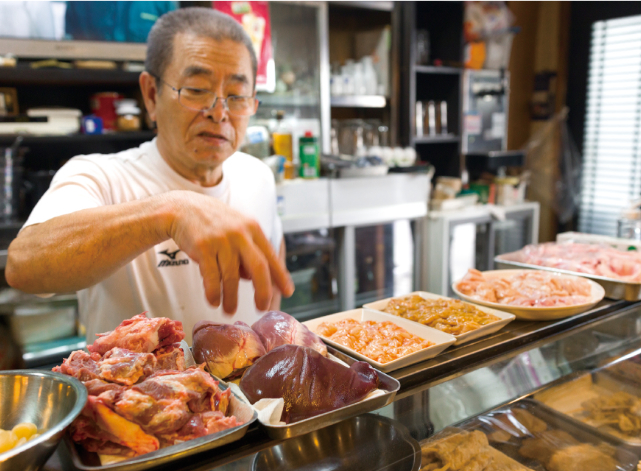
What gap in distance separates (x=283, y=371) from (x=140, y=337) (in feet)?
0.86

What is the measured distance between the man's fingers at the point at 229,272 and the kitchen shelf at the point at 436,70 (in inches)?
142

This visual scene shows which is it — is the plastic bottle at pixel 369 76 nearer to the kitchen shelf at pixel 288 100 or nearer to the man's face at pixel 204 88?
the kitchen shelf at pixel 288 100

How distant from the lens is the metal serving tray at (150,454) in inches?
25.3

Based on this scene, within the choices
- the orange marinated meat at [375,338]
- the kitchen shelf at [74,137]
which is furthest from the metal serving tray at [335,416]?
the kitchen shelf at [74,137]

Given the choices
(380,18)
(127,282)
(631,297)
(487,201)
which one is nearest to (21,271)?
(127,282)

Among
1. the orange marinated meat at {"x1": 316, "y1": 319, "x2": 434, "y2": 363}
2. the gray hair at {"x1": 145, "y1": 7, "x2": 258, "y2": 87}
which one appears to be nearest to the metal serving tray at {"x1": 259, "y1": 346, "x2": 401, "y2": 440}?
the orange marinated meat at {"x1": 316, "y1": 319, "x2": 434, "y2": 363}

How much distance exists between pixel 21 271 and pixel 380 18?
3678 mm

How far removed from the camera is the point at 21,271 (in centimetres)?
115

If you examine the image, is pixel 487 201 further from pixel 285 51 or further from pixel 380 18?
pixel 285 51

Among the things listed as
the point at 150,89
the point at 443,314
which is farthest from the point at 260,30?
the point at 443,314

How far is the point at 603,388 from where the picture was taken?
1.52 m

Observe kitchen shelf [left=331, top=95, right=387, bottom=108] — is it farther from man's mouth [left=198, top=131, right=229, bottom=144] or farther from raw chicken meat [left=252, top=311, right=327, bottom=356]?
raw chicken meat [left=252, top=311, right=327, bottom=356]

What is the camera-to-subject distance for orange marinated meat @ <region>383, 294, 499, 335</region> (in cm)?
120

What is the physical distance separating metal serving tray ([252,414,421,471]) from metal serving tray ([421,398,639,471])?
6.3 inches
